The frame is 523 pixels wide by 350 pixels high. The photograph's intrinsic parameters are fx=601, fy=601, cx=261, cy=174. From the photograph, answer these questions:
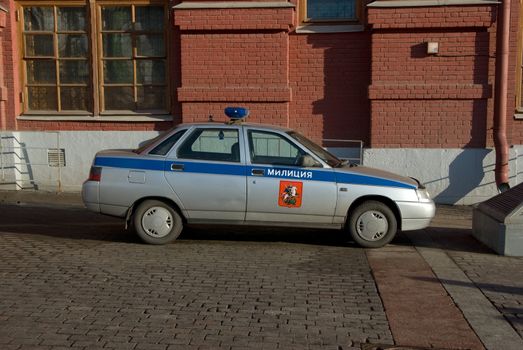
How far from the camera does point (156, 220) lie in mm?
7766

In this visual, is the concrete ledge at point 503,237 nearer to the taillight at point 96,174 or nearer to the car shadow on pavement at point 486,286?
the car shadow on pavement at point 486,286

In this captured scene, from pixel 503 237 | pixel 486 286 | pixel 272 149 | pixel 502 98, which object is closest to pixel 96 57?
pixel 272 149

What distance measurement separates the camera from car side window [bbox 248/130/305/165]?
7684 millimetres

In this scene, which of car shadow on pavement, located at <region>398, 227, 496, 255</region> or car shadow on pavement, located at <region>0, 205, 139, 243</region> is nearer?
car shadow on pavement, located at <region>398, 227, 496, 255</region>

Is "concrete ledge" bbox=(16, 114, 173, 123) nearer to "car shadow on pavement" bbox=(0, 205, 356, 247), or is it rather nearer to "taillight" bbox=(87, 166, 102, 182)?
"car shadow on pavement" bbox=(0, 205, 356, 247)

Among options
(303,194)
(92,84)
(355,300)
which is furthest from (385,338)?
(92,84)

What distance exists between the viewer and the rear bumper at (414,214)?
25.0 feet

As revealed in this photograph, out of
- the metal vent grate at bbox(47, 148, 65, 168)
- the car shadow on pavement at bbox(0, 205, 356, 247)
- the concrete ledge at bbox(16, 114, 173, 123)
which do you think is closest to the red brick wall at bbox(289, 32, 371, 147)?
the concrete ledge at bbox(16, 114, 173, 123)

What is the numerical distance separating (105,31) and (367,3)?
5349mm

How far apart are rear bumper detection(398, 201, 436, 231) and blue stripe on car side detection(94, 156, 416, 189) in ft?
0.80

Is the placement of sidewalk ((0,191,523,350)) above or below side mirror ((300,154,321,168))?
below

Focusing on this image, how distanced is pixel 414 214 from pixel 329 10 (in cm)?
566

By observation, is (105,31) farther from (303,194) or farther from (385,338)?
(385,338)

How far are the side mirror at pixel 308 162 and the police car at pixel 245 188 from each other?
13 millimetres
